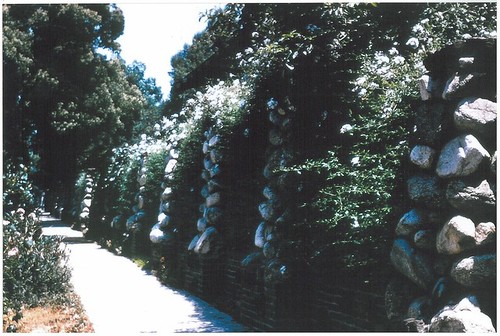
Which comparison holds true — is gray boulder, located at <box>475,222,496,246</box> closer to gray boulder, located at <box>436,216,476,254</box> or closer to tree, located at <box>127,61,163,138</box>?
gray boulder, located at <box>436,216,476,254</box>

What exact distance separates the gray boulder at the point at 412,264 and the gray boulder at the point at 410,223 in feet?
0.24

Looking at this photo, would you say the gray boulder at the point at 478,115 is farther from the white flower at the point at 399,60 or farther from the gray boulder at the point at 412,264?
the white flower at the point at 399,60

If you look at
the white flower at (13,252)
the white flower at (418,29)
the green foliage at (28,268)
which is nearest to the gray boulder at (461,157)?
the white flower at (418,29)

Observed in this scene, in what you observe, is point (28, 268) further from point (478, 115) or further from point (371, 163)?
point (478, 115)

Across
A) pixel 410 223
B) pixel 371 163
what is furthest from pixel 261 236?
pixel 410 223

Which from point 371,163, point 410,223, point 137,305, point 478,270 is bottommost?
point 137,305

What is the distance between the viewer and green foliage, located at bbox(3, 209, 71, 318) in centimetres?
690

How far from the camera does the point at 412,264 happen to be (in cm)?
367

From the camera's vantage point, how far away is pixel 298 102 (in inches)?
235

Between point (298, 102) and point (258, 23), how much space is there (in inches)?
64.5

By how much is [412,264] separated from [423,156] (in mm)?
776

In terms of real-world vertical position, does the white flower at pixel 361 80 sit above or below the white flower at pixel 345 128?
above

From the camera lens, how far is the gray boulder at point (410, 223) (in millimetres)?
3701

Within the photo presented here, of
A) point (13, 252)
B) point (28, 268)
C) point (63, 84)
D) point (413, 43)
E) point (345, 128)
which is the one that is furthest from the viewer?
point (63, 84)
